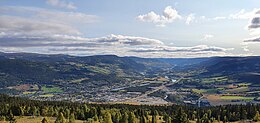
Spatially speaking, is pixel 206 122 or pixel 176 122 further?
pixel 206 122

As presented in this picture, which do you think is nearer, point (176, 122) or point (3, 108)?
point (176, 122)

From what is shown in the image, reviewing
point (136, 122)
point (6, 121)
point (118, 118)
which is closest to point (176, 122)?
point (136, 122)

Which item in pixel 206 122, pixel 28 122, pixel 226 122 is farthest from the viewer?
pixel 226 122

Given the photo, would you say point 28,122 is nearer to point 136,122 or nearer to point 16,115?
point 16,115

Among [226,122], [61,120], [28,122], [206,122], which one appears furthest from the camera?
[226,122]

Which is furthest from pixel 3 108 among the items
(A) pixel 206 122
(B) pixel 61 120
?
(A) pixel 206 122

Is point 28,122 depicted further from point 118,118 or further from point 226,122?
point 226,122

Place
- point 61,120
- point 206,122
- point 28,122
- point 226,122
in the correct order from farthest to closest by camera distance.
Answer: point 226,122, point 206,122, point 28,122, point 61,120

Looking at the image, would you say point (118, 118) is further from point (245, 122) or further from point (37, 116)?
point (245, 122)
